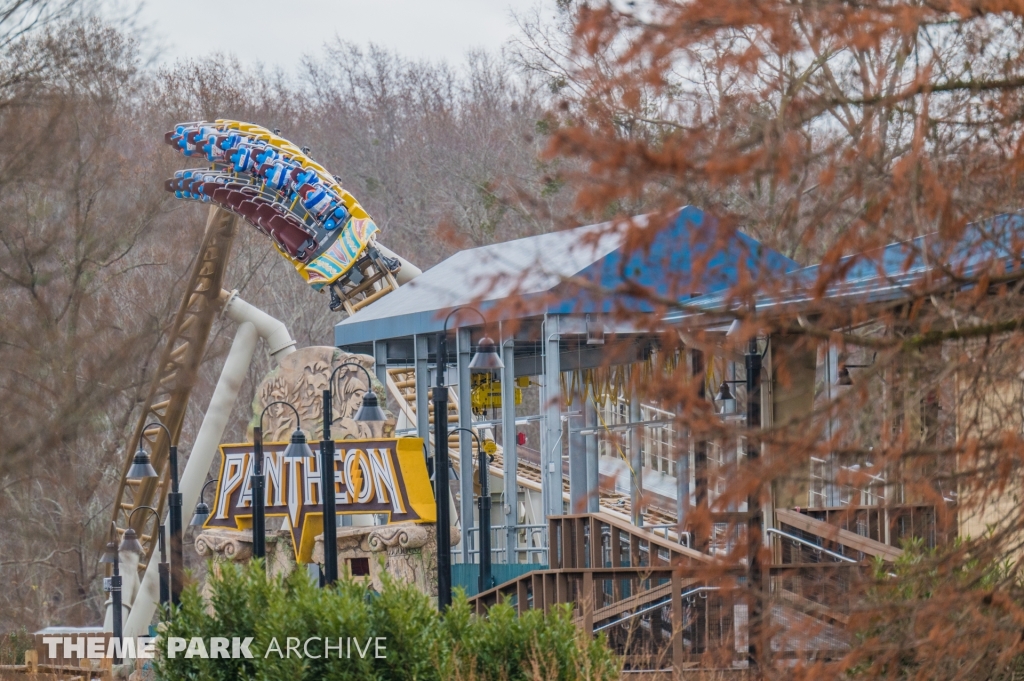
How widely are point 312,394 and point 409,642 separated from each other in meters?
7.67

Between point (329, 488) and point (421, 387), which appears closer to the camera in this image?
point (329, 488)

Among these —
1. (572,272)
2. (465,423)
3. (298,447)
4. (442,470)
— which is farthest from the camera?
(465,423)

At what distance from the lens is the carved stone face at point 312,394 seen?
1723 centimetres

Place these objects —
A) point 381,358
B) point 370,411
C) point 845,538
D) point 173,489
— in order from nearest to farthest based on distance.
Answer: point 845,538 < point 370,411 < point 173,489 < point 381,358

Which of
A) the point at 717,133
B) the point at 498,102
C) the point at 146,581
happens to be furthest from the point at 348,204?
the point at 498,102

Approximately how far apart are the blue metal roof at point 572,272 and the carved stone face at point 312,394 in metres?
1.59

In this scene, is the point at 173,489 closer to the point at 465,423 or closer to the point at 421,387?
the point at 465,423

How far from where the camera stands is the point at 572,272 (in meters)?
17.2

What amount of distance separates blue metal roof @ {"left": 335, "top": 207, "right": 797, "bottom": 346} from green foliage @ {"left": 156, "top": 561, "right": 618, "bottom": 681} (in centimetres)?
243

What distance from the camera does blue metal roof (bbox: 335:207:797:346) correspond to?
4516 mm

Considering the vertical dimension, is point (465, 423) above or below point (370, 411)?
below

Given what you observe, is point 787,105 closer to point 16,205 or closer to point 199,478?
point 16,205

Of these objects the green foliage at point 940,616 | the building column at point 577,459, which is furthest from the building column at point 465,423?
the green foliage at point 940,616

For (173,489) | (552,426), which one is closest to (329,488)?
(173,489)
